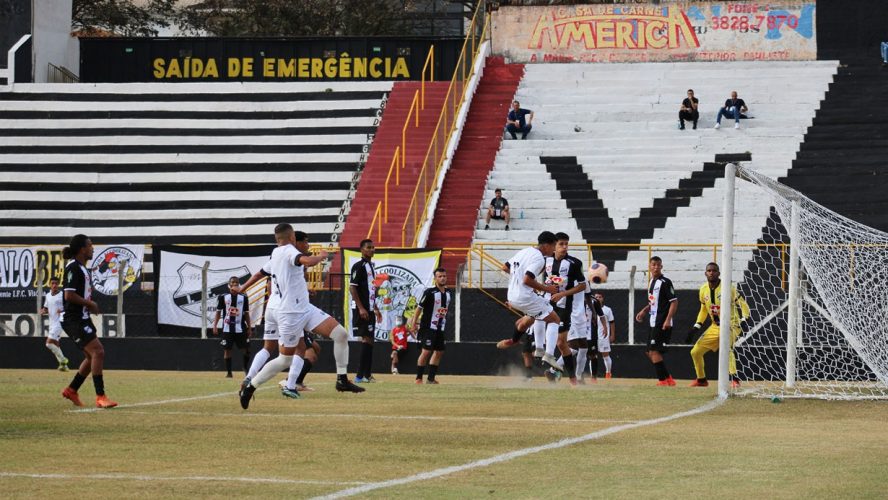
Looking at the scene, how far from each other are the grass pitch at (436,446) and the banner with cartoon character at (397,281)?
1034 cm

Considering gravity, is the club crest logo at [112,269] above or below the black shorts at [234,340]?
above

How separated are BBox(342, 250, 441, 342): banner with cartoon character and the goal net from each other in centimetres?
636

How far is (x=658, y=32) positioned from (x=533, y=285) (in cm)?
2446

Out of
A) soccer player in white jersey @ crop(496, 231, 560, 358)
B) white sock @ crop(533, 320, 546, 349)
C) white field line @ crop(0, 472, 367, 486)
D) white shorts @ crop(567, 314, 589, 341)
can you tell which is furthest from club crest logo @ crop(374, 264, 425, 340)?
white field line @ crop(0, 472, 367, 486)

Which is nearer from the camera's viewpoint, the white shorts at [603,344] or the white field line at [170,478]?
the white field line at [170,478]

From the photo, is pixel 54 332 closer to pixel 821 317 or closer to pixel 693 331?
pixel 693 331

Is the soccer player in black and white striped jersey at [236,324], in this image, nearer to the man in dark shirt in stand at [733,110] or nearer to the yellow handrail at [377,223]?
the yellow handrail at [377,223]

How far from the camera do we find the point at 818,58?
40.8 m

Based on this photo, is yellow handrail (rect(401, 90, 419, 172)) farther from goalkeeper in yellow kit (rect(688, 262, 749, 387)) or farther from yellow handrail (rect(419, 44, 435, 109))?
goalkeeper in yellow kit (rect(688, 262, 749, 387))

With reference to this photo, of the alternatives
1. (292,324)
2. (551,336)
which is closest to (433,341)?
(551,336)

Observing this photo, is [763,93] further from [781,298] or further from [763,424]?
[763,424]

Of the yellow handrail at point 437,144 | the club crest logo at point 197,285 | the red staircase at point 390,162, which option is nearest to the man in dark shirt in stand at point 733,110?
the yellow handrail at point 437,144

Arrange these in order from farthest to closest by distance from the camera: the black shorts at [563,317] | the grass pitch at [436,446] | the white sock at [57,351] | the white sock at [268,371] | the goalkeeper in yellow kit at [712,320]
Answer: the white sock at [57,351] < the goalkeeper in yellow kit at [712,320] < the black shorts at [563,317] < the white sock at [268,371] < the grass pitch at [436,446]

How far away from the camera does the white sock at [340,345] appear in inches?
643
